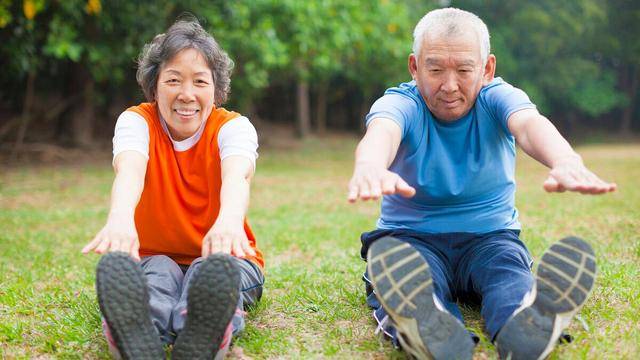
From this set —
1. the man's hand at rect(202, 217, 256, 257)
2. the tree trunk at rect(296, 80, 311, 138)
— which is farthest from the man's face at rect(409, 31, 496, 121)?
the tree trunk at rect(296, 80, 311, 138)

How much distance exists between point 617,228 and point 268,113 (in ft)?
73.3

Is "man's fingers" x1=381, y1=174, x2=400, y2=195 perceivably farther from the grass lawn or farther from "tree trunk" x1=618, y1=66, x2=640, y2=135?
"tree trunk" x1=618, y1=66, x2=640, y2=135

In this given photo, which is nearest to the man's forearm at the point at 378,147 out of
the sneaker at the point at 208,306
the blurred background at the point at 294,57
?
the sneaker at the point at 208,306

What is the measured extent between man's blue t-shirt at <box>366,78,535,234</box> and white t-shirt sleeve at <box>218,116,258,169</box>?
0.52 metres

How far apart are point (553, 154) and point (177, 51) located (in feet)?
5.34

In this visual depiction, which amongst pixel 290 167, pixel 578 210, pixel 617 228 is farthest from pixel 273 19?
pixel 617 228

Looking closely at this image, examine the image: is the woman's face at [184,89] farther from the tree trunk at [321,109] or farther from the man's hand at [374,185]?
the tree trunk at [321,109]

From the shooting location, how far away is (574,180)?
7.73ft

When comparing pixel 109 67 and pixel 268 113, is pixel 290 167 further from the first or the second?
pixel 268 113

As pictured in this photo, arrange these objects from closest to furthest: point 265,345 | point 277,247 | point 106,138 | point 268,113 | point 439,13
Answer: point 265,345 → point 439,13 → point 277,247 → point 106,138 → point 268,113

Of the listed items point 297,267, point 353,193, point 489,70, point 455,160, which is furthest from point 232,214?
point 297,267

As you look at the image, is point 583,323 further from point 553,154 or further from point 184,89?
point 184,89

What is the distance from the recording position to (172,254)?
3.15 m

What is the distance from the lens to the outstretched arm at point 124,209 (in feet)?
8.23
